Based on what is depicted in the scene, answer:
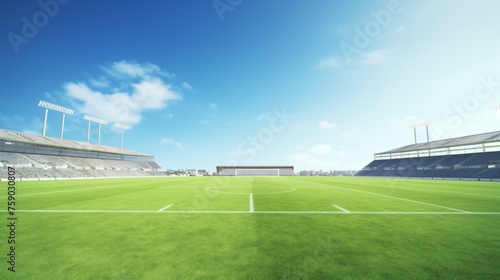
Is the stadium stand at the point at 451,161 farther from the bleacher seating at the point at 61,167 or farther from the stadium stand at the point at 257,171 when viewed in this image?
the bleacher seating at the point at 61,167

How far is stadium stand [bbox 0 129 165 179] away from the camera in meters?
37.7

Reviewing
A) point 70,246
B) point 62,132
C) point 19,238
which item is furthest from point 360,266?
point 62,132

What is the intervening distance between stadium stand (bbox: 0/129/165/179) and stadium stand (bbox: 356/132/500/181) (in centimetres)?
6760

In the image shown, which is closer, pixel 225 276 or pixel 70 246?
pixel 225 276

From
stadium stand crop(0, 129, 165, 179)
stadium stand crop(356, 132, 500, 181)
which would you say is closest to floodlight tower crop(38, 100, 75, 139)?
stadium stand crop(0, 129, 165, 179)

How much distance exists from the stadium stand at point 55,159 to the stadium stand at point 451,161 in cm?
6760

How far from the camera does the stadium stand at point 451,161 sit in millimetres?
35938

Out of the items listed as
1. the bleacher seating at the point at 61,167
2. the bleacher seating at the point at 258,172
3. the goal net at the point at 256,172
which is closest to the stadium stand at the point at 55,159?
the bleacher seating at the point at 61,167

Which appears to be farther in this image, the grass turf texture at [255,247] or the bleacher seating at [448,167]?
the bleacher seating at [448,167]

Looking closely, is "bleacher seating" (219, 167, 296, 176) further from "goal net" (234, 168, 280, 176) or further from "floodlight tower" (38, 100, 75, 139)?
"floodlight tower" (38, 100, 75, 139)

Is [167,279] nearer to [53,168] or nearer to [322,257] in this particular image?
[322,257]

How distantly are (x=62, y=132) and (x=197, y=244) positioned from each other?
64.4m

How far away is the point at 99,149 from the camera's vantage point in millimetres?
58688

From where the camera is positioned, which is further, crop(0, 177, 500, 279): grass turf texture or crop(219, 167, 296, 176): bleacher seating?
crop(219, 167, 296, 176): bleacher seating
